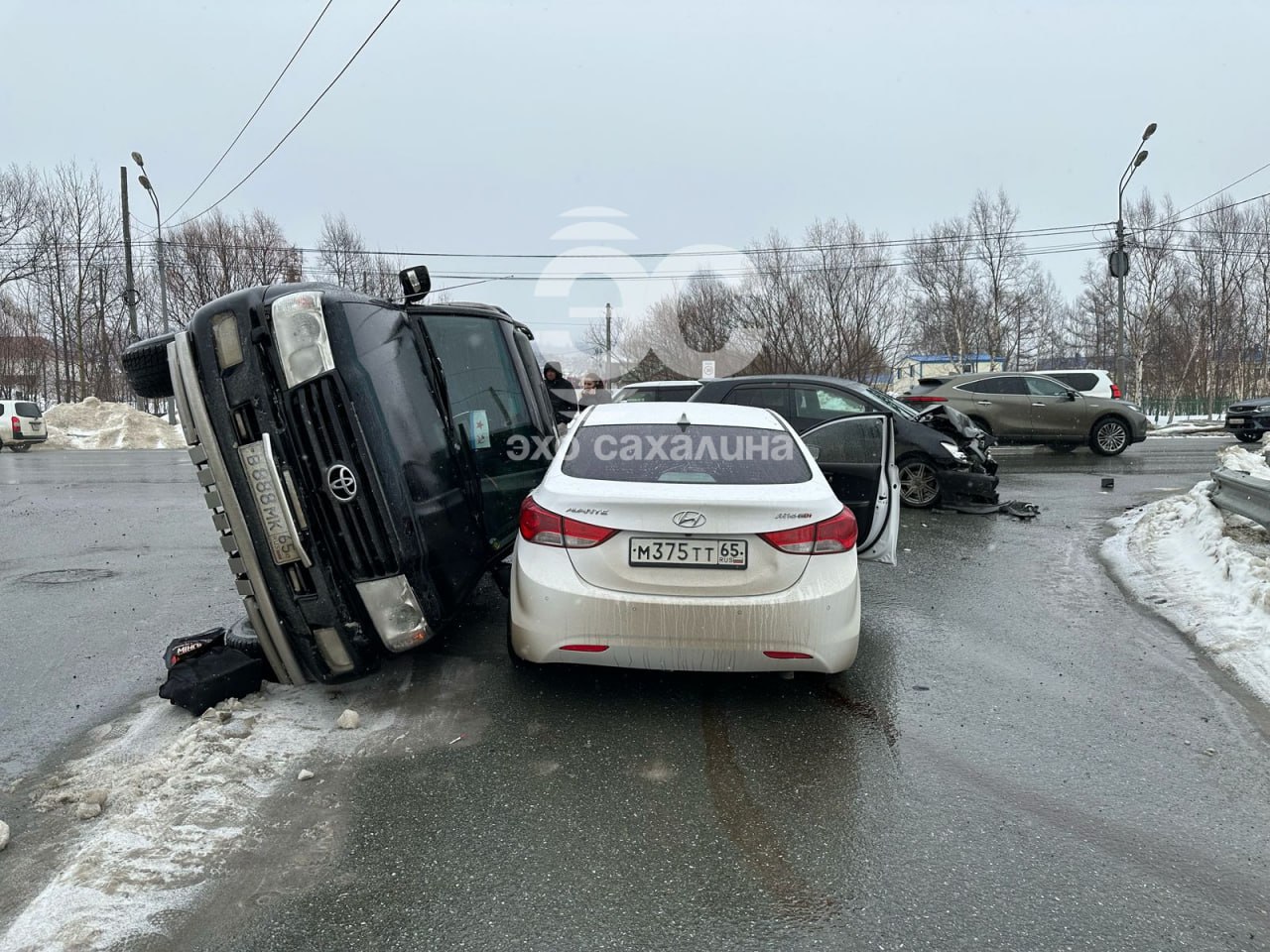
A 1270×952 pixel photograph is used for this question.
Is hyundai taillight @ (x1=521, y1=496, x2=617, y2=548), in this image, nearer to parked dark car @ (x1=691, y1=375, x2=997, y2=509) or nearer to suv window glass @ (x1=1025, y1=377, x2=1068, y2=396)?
parked dark car @ (x1=691, y1=375, x2=997, y2=509)

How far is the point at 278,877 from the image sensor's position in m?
2.67

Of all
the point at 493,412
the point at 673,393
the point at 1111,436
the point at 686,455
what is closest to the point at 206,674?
the point at 493,412

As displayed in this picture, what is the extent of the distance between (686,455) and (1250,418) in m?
23.0

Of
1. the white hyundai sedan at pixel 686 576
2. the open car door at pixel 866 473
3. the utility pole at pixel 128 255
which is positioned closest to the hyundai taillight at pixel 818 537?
the white hyundai sedan at pixel 686 576

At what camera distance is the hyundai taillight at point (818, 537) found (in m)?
3.82

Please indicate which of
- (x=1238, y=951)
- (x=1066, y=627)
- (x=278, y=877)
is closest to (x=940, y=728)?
(x=1238, y=951)

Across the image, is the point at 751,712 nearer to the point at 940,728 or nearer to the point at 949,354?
the point at 940,728

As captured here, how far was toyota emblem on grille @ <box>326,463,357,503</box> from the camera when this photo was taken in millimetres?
3842

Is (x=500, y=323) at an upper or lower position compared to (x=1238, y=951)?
upper

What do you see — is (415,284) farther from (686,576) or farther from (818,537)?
(818,537)

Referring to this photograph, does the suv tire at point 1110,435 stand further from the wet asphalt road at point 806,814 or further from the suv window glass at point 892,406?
the wet asphalt road at point 806,814

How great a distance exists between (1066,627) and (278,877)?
16.0 feet

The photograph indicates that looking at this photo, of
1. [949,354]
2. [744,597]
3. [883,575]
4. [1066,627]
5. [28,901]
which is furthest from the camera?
[949,354]

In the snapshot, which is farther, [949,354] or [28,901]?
[949,354]
